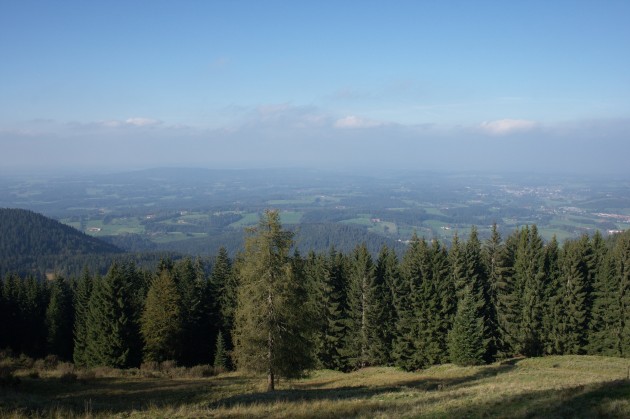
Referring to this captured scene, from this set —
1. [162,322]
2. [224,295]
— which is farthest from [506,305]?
[162,322]

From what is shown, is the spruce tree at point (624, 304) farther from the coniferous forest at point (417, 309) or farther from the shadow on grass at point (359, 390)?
the shadow on grass at point (359, 390)

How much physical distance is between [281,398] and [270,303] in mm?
5513

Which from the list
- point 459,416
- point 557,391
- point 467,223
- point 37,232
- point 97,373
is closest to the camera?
point 459,416

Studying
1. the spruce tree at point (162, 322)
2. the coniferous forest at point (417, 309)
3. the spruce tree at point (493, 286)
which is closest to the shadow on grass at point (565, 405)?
the coniferous forest at point (417, 309)

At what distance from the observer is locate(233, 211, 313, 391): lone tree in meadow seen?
22.7 m

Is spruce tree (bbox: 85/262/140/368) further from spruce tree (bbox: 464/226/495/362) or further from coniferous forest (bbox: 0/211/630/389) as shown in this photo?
spruce tree (bbox: 464/226/495/362)

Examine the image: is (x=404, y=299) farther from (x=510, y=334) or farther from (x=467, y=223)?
(x=467, y=223)

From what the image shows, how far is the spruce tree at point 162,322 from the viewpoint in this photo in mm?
36094

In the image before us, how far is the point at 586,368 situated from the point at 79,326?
145 ft

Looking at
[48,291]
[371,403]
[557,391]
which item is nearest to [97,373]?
[371,403]

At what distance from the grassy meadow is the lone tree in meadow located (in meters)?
2.32

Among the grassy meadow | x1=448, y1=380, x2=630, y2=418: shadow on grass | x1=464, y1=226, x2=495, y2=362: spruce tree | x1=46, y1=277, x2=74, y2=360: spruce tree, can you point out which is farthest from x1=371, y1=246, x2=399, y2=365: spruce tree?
x1=46, y1=277, x2=74, y2=360: spruce tree

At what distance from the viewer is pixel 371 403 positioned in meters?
15.5

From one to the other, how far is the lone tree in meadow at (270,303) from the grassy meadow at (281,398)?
2.32m
